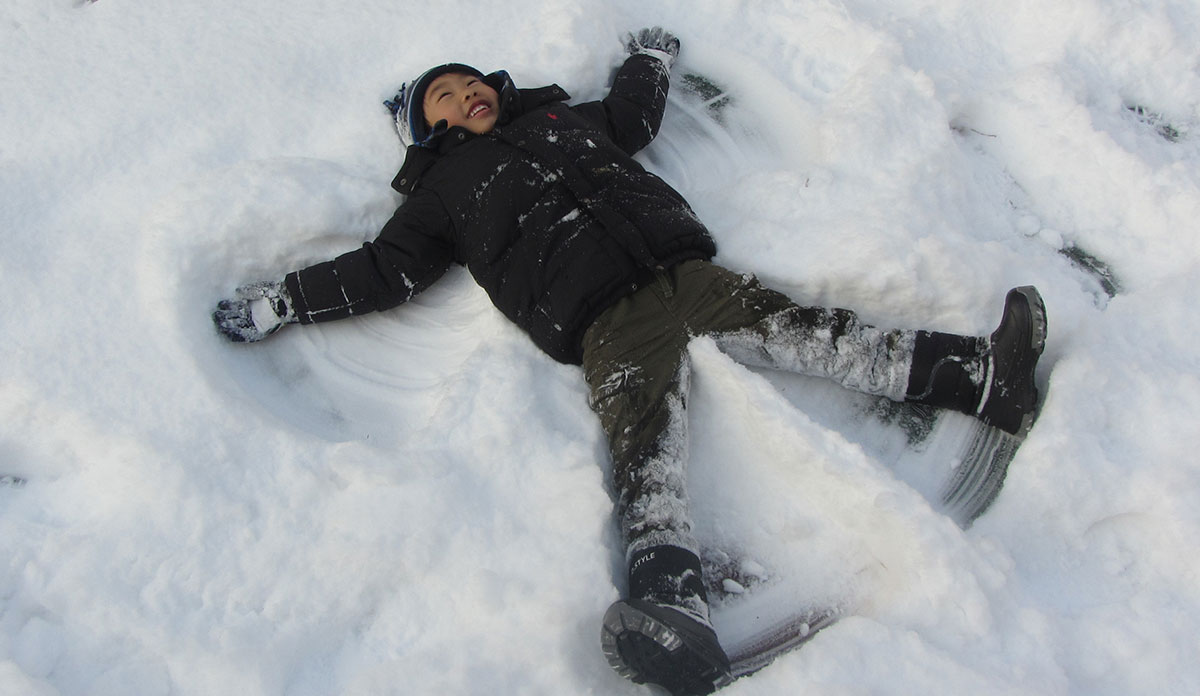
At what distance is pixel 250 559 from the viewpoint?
1530 millimetres

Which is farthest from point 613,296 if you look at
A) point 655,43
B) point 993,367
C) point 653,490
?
point 655,43

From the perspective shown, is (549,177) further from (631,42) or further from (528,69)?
(631,42)

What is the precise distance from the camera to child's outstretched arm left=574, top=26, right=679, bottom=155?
220cm

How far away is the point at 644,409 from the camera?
1.69m

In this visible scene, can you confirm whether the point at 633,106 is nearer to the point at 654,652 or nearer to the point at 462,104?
the point at 462,104

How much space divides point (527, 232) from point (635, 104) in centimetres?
63

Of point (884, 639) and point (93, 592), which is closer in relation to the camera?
point (884, 639)

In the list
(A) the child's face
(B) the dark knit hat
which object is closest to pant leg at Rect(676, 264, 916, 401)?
(A) the child's face

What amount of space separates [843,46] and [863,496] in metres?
1.52

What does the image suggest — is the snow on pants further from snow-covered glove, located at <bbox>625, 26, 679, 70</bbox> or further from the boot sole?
snow-covered glove, located at <bbox>625, 26, 679, 70</bbox>

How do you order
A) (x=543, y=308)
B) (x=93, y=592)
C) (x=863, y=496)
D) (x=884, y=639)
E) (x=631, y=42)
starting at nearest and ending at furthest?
1. (x=884, y=639)
2. (x=93, y=592)
3. (x=863, y=496)
4. (x=543, y=308)
5. (x=631, y=42)

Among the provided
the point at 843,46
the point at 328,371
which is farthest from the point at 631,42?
the point at 328,371

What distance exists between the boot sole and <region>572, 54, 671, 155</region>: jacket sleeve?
1.33 meters

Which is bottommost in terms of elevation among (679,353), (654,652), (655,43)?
(654,652)
